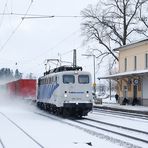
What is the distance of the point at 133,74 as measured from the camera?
1764 inches

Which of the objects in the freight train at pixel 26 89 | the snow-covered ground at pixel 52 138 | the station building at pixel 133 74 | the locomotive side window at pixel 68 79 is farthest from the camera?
the freight train at pixel 26 89

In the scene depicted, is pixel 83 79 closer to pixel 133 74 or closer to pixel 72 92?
pixel 72 92

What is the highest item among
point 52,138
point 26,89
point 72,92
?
point 26,89

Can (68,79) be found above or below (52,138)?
above

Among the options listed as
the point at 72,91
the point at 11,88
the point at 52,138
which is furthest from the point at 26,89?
the point at 52,138

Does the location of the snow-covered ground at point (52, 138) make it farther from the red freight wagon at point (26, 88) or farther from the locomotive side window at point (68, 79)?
the red freight wagon at point (26, 88)

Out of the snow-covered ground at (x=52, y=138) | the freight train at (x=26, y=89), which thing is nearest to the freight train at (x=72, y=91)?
the snow-covered ground at (x=52, y=138)

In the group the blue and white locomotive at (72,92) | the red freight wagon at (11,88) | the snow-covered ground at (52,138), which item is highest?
the red freight wagon at (11,88)

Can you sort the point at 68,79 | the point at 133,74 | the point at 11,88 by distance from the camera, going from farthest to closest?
the point at 11,88 < the point at 133,74 < the point at 68,79

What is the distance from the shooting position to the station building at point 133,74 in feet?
155

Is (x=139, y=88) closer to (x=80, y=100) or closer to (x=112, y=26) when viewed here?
(x=112, y=26)

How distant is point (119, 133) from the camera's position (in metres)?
19.0

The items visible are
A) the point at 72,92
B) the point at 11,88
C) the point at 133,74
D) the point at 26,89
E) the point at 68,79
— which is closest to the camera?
the point at 72,92

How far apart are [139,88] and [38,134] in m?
30.5
